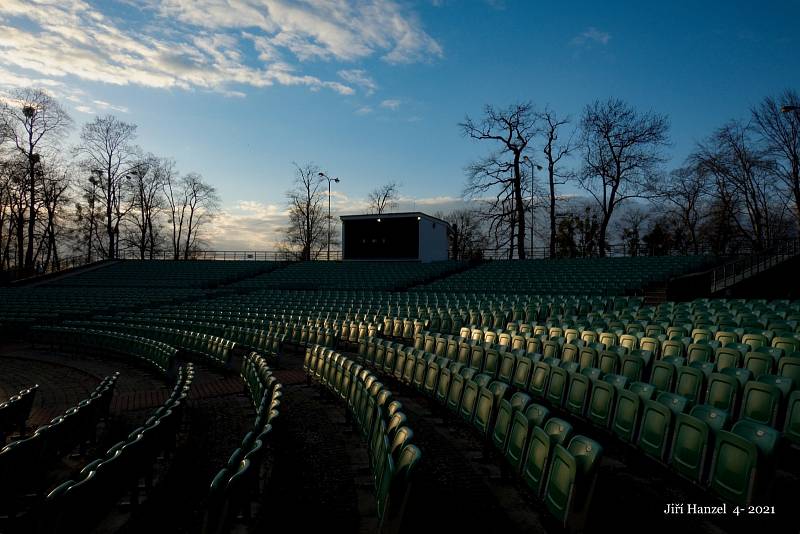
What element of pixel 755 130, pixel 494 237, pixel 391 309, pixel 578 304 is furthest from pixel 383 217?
pixel 755 130

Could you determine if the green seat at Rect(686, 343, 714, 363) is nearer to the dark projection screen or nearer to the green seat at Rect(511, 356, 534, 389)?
the green seat at Rect(511, 356, 534, 389)

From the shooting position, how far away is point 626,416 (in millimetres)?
5359

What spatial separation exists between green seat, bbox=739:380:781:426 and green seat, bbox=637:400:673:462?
3.68 ft

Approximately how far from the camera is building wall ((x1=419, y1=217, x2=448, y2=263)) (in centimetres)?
3447

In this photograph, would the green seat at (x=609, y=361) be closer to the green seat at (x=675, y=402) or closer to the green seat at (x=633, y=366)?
the green seat at (x=633, y=366)

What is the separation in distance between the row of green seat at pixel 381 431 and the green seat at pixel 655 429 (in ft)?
7.93

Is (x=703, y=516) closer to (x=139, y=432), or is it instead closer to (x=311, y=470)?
(x=311, y=470)

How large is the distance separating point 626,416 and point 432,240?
101 feet

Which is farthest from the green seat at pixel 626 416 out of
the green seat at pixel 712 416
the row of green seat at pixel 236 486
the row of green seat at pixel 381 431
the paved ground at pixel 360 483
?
the row of green seat at pixel 236 486

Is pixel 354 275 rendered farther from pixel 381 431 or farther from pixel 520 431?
pixel 520 431

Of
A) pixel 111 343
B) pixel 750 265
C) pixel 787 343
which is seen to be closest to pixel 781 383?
pixel 787 343

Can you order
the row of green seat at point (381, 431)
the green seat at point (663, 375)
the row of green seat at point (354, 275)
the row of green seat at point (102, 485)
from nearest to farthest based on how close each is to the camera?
the row of green seat at point (102, 485)
the row of green seat at point (381, 431)
the green seat at point (663, 375)
the row of green seat at point (354, 275)

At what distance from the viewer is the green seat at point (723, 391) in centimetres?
569

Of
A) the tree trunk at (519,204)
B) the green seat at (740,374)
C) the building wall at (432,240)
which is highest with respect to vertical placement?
the tree trunk at (519,204)
